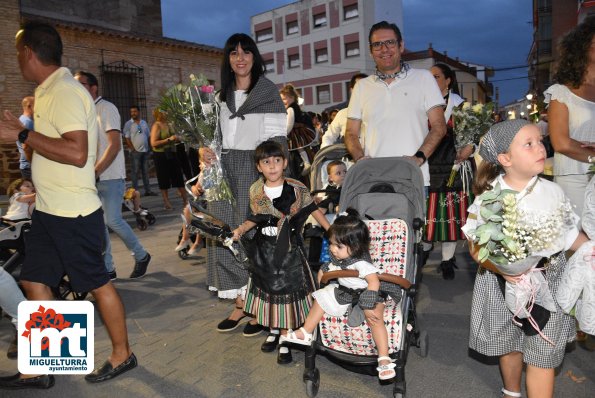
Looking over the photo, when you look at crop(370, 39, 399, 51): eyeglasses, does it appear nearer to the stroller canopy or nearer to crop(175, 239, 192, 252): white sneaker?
the stroller canopy

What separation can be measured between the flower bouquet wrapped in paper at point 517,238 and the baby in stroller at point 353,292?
81 centimetres

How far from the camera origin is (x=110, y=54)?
17266 mm

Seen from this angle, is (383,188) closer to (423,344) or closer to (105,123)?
(423,344)

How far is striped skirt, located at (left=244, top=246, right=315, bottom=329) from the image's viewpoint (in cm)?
354

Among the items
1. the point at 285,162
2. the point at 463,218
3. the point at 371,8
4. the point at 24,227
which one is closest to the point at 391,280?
the point at 285,162

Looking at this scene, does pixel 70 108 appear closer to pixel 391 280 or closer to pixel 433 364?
pixel 391 280

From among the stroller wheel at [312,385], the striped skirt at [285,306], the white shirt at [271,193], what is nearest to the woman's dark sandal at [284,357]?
the striped skirt at [285,306]

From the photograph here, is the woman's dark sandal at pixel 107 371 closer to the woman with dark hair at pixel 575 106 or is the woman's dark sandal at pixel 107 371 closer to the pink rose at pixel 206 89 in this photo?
the pink rose at pixel 206 89

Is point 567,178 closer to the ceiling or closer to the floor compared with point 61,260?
closer to the ceiling

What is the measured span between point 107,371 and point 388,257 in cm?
214

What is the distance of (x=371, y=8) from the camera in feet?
125

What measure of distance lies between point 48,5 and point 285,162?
21096 millimetres

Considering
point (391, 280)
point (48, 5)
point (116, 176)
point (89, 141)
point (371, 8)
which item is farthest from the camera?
point (371, 8)

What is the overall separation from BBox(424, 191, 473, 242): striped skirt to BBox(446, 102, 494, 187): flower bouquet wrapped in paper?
0.21 meters
